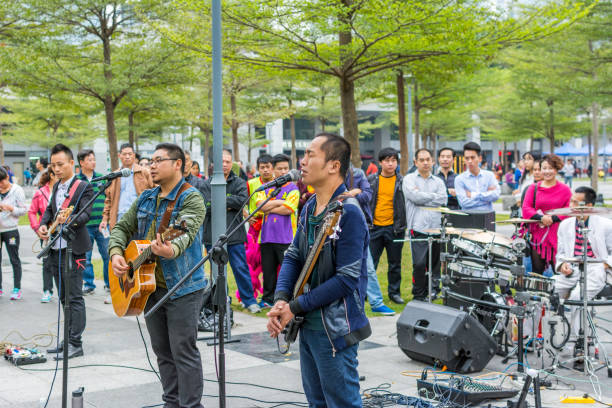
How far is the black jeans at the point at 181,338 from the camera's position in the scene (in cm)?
466

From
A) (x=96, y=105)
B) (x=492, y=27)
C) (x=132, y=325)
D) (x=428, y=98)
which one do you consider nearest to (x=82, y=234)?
(x=132, y=325)

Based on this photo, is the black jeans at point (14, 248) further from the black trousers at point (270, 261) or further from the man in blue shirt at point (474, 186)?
the man in blue shirt at point (474, 186)

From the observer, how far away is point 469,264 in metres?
7.41

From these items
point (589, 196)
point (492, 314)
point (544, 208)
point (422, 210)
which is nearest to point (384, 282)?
point (422, 210)

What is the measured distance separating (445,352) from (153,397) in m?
2.68

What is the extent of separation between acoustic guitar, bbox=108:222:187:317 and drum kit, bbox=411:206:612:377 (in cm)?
324

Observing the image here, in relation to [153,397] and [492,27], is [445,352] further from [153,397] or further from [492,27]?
[492,27]

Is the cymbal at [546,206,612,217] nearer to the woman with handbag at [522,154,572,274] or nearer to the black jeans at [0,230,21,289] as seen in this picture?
the woman with handbag at [522,154,572,274]

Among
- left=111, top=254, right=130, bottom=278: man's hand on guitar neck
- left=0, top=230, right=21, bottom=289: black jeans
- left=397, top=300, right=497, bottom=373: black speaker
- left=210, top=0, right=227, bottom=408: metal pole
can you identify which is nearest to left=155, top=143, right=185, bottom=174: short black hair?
left=111, top=254, right=130, bottom=278: man's hand on guitar neck

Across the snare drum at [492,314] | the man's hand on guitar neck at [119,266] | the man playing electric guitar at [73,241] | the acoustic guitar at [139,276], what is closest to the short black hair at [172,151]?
the acoustic guitar at [139,276]

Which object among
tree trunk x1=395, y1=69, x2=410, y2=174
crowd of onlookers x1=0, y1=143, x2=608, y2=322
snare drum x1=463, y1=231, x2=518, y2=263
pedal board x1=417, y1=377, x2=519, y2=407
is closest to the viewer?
pedal board x1=417, y1=377, x2=519, y2=407

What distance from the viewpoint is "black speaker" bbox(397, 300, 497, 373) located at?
618cm

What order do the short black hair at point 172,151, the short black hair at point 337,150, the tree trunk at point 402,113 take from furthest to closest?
the tree trunk at point 402,113, the short black hair at point 172,151, the short black hair at point 337,150

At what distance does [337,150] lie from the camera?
382 cm
